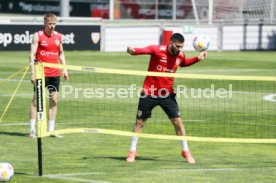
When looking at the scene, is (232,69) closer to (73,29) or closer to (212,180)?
(73,29)

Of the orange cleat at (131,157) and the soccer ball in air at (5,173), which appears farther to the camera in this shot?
the orange cleat at (131,157)

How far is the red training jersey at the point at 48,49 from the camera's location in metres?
17.1

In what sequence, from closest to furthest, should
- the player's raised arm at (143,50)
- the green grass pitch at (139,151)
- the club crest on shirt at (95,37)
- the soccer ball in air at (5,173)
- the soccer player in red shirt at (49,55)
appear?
1. the soccer ball in air at (5,173)
2. the green grass pitch at (139,151)
3. the player's raised arm at (143,50)
4. the soccer player in red shirt at (49,55)
5. the club crest on shirt at (95,37)

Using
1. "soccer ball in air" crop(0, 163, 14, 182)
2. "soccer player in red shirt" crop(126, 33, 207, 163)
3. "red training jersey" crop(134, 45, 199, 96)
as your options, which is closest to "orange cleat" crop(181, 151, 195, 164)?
"soccer player in red shirt" crop(126, 33, 207, 163)

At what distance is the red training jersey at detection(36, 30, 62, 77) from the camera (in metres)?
17.1

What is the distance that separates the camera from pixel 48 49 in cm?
1717

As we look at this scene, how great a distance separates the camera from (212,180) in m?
13.0

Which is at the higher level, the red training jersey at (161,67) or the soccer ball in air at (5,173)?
the red training jersey at (161,67)

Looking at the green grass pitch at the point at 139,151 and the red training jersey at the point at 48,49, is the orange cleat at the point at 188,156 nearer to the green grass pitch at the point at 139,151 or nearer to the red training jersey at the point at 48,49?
the green grass pitch at the point at 139,151

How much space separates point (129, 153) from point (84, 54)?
2513 centimetres

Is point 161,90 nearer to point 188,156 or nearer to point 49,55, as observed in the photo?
point 188,156

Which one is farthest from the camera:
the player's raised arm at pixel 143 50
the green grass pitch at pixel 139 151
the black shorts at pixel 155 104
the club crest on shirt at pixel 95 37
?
the club crest on shirt at pixel 95 37

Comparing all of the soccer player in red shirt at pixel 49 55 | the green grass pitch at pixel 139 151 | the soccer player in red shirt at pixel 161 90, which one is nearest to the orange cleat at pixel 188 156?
the soccer player in red shirt at pixel 161 90

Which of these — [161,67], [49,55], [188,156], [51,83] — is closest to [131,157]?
[188,156]
